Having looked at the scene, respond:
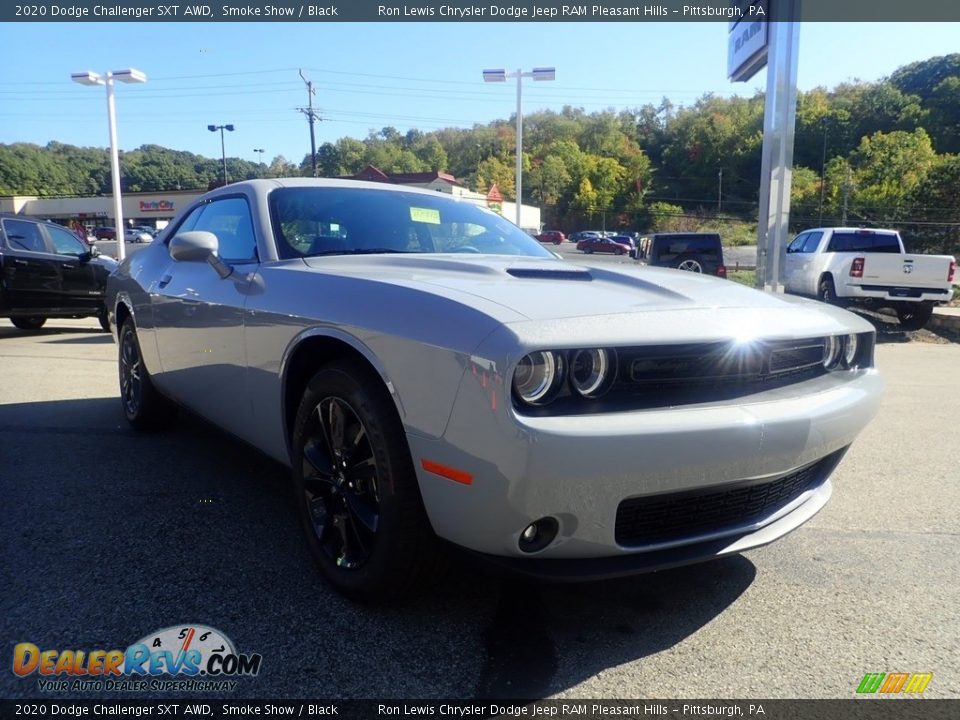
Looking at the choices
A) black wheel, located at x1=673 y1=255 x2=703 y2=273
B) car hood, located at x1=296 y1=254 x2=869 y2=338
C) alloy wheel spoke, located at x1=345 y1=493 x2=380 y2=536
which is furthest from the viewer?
black wheel, located at x1=673 y1=255 x2=703 y2=273

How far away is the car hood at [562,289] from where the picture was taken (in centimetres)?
195

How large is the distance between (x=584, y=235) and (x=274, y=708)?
61.7m

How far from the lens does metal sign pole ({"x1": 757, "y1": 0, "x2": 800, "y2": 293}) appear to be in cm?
1064

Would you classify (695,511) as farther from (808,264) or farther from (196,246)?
(808,264)

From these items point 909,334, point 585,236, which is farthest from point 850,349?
point 585,236

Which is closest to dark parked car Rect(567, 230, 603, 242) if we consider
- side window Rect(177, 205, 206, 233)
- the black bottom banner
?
side window Rect(177, 205, 206, 233)

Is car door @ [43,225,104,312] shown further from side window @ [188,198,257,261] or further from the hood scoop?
the hood scoop

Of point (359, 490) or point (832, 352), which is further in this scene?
point (832, 352)

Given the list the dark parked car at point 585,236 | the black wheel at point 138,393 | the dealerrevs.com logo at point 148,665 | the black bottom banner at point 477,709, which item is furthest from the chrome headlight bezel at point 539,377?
the dark parked car at point 585,236

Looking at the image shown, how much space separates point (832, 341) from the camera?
2.46m

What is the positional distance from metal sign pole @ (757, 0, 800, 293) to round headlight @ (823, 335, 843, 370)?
876 cm

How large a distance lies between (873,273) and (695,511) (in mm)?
11186

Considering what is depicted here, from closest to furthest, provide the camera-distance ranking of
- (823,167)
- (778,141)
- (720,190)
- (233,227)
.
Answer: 1. (233,227)
2. (778,141)
3. (823,167)
4. (720,190)

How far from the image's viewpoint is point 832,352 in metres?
2.48
